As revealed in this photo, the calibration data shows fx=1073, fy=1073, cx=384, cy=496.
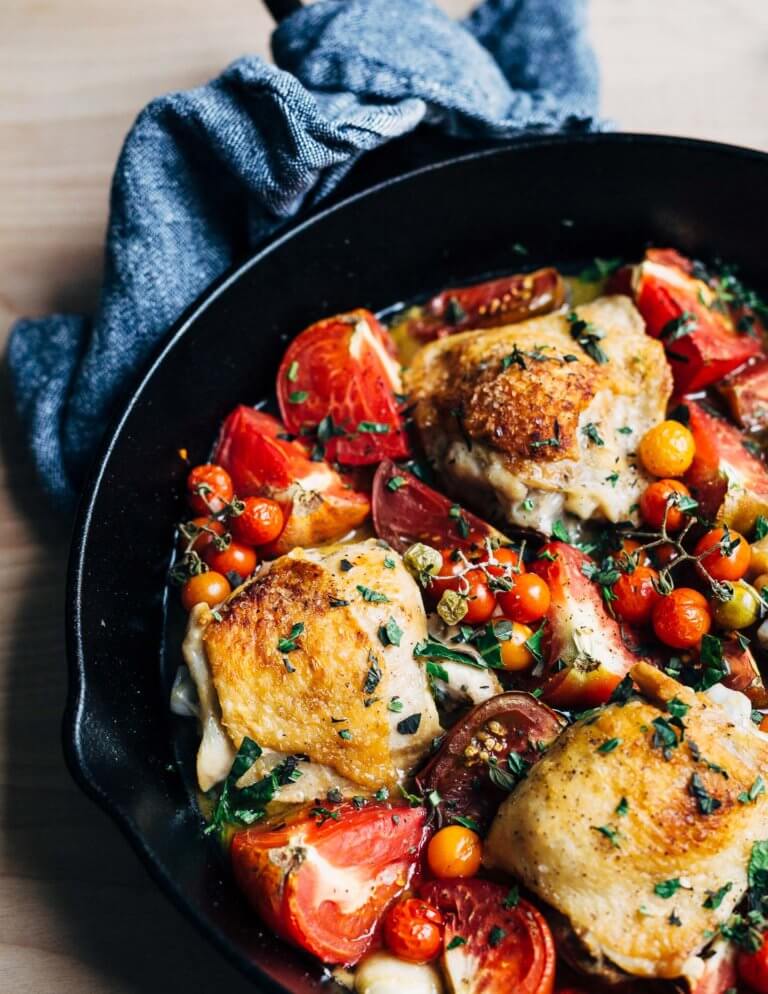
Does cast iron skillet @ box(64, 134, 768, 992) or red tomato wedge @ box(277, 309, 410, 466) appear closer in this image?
cast iron skillet @ box(64, 134, 768, 992)

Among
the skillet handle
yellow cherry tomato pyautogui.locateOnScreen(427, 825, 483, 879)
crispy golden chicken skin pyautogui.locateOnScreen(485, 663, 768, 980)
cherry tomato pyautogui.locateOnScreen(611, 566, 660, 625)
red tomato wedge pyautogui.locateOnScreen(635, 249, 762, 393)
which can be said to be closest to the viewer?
crispy golden chicken skin pyautogui.locateOnScreen(485, 663, 768, 980)

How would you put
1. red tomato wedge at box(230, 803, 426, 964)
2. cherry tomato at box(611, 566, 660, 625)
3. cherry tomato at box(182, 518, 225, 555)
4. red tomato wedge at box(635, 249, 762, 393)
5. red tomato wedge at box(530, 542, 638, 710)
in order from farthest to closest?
red tomato wedge at box(635, 249, 762, 393) < cherry tomato at box(182, 518, 225, 555) < cherry tomato at box(611, 566, 660, 625) < red tomato wedge at box(530, 542, 638, 710) < red tomato wedge at box(230, 803, 426, 964)

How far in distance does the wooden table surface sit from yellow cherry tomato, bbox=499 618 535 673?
1289 millimetres

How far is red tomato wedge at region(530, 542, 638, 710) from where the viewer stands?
321cm

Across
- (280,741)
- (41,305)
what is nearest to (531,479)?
(280,741)

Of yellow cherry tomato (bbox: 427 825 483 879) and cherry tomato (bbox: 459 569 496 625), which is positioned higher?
cherry tomato (bbox: 459 569 496 625)

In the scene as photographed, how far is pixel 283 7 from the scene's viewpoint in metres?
3.92

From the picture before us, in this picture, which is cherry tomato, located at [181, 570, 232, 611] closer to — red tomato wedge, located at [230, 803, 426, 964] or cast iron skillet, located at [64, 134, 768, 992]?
cast iron skillet, located at [64, 134, 768, 992]

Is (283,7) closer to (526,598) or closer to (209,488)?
(209,488)

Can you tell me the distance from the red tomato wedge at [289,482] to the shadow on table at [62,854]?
2.41 ft

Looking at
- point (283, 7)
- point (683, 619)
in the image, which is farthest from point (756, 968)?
point (283, 7)

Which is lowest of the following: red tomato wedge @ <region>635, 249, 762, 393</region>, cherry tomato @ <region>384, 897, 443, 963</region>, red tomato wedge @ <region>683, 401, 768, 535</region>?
cherry tomato @ <region>384, 897, 443, 963</region>

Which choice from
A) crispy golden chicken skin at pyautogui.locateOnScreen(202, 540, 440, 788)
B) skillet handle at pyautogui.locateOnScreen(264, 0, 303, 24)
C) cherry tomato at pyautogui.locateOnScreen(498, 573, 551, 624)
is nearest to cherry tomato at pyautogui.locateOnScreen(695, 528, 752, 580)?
cherry tomato at pyautogui.locateOnScreen(498, 573, 551, 624)

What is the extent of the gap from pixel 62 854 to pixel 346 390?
69.9 inches
